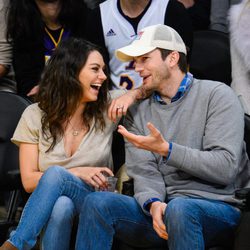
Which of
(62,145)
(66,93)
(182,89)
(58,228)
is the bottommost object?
(58,228)

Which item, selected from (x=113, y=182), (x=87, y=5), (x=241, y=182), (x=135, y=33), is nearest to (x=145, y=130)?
(x=113, y=182)

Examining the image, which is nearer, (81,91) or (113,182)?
(113,182)

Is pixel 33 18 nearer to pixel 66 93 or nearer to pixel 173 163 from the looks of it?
pixel 66 93

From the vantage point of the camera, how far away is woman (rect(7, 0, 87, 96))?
424 centimetres

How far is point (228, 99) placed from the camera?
3.29 m

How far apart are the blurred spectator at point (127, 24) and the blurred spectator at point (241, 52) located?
253 millimetres

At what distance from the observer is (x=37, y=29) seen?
13.9 ft

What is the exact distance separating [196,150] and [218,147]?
0.10 meters

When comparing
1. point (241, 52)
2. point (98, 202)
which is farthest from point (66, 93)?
point (241, 52)

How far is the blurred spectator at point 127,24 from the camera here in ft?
13.0

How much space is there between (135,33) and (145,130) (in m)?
0.76

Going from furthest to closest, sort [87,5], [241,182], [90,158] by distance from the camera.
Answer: [87,5], [90,158], [241,182]

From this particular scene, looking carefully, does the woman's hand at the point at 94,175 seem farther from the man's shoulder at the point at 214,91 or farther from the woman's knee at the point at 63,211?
the man's shoulder at the point at 214,91

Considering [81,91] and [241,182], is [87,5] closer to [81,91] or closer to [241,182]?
[81,91]
